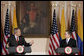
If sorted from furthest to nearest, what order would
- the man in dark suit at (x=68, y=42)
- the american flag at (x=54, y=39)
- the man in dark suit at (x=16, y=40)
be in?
the american flag at (x=54, y=39)
the man in dark suit at (x=16, y=40)
the man in dark suit at (x=68, y=42)

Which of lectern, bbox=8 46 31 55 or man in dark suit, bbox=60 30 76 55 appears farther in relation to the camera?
man in dark suit, bbox=60 30 76 55

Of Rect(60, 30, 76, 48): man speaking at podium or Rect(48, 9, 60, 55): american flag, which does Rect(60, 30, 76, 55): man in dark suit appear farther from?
Rect(48, 9, 60, 55): american flag

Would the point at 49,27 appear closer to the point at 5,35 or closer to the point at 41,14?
the point at 41,14

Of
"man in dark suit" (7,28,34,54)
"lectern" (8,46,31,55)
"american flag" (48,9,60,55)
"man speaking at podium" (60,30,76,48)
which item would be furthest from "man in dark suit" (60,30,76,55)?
"american flag" (48,9,60,55)

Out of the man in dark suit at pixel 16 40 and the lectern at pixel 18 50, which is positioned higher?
the man in dark suit at pixel 16 40

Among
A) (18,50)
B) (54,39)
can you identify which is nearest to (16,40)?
(18,50)

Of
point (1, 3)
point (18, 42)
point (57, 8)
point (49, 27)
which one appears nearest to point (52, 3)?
point (57, 8)

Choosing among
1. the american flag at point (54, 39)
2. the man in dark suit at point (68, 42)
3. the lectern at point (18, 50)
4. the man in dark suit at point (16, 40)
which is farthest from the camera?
the american flag at point (54, 39)

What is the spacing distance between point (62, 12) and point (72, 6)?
68 centimetres

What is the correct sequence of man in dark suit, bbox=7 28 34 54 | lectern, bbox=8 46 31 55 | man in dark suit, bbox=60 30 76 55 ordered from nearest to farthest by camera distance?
lectern, bbox=8 46 31 55 < man in dark suit, bbox=60 30 76 55 < man in dark suit, bbox=7 28 34 54

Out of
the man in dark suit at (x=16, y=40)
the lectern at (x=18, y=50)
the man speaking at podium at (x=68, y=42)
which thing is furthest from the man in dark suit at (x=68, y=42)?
the lectern at (x=18, y=50)

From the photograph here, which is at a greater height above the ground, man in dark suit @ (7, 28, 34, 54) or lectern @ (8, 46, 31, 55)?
man in dark suit @ (7, 28, 34, 54)

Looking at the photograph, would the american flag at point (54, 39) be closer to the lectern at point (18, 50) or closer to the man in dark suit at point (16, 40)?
the man in dark suit at point (16, 40)

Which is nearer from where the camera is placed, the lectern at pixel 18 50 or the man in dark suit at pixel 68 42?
the lectern at pixel 18 50
